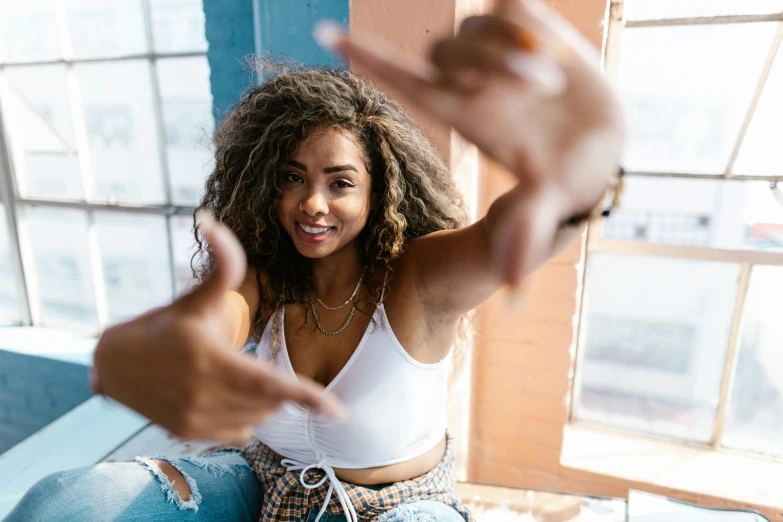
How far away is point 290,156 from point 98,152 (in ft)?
5.64

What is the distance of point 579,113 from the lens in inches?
17.6

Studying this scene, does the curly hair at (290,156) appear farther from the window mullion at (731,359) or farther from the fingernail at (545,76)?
Answer: the window mullion at (731,359)

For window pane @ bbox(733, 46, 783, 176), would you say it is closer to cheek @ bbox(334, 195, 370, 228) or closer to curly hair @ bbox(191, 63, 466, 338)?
curly hair @ bbox(191, 63, 466, 338)

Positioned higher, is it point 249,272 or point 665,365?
point 249,272

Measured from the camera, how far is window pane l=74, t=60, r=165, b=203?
80.0 inches

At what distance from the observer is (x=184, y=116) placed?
199cm

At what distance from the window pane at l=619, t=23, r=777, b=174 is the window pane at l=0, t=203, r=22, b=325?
9.04 ft

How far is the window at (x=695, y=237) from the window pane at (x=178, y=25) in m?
1.37

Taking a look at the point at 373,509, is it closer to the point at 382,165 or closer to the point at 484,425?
the point at 382,165

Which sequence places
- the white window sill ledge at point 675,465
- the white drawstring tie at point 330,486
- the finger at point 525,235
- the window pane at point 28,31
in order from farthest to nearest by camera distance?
the window pane at point 28,31 → the white window sill ledge at point 675,465 → the white drawstring tie at point 330,486 → the finger at point 525,235

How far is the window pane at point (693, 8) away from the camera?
1224 mm

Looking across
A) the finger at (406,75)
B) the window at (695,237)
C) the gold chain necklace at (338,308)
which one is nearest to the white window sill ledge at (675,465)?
the window at (695,237)

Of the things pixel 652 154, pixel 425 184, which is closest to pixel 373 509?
pixel 425 184

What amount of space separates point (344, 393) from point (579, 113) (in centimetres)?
63
